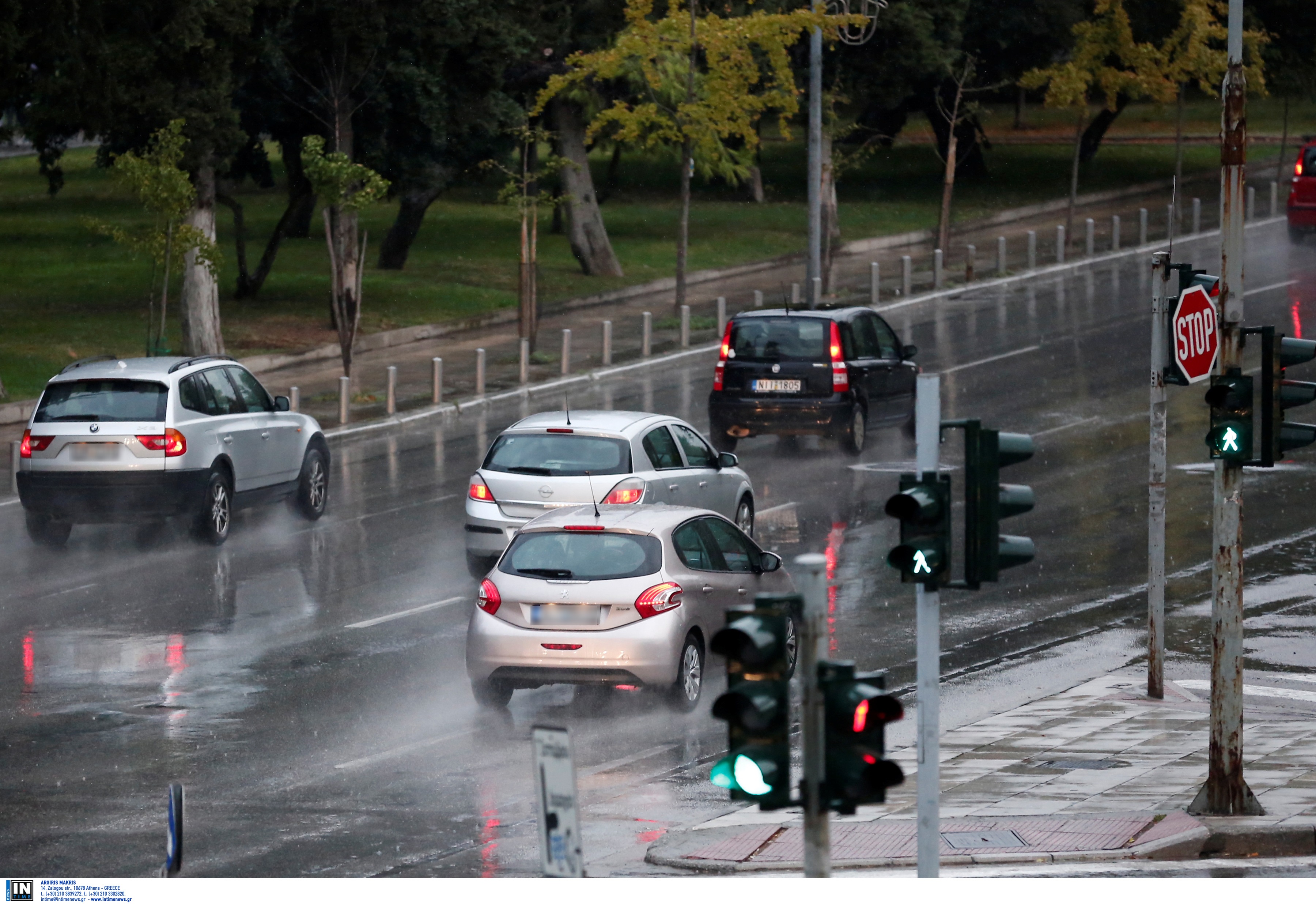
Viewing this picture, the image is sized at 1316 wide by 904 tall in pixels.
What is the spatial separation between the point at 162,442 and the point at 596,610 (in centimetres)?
724

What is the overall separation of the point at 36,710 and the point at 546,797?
8149 millimetres

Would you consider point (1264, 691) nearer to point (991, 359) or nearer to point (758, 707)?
point (758, 707)

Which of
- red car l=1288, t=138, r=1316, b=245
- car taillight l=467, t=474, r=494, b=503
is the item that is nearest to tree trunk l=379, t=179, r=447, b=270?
red car l=1288, t=138, r=1316, b=245

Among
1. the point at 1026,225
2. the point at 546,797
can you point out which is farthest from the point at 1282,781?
the point at 1026,225

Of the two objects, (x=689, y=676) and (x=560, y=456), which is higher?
(x=560, y=456)

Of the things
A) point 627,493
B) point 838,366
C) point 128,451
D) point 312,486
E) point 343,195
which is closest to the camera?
point 627,493

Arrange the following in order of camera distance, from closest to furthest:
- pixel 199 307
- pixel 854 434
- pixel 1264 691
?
pixel 1264 691, pixel 854 434, pixel 199 307

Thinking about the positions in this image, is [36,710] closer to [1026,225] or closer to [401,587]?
[401,587]

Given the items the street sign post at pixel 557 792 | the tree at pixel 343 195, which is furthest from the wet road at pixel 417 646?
the street sign post at pixel 557 792

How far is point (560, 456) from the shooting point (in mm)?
17375

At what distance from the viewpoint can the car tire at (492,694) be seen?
1317 cm

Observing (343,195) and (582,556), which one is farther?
(343,195)

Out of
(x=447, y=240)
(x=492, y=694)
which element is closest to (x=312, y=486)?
(x=492, y=694)

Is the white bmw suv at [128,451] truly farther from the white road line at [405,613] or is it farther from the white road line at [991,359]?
the white road line at [991,359]
